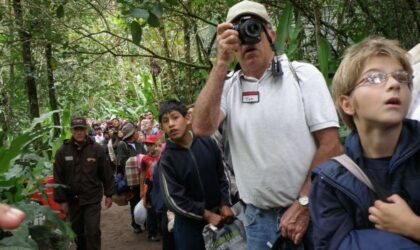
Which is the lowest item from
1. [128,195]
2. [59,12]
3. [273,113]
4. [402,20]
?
[128,195]

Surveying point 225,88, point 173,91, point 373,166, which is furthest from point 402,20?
point 173,91

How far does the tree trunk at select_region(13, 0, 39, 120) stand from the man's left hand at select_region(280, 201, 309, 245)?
13.6ft

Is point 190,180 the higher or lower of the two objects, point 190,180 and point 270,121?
the lower

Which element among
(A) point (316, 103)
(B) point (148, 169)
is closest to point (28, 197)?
(B) point (148, 169)

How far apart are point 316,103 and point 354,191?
0.71 metres

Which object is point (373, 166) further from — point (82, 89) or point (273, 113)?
point (82, 89)

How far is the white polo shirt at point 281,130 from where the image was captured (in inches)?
82.0

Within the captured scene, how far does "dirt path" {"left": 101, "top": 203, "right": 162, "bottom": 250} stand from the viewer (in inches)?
261

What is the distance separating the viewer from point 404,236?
1355mm

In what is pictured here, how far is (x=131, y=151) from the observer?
25.7 feet

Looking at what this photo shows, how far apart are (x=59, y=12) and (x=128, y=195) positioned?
3.75 metres

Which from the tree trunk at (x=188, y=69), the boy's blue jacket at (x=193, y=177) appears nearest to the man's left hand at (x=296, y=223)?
the boy's blue jacket at (x=193, y=177)

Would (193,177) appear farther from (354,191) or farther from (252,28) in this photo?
(354,191)

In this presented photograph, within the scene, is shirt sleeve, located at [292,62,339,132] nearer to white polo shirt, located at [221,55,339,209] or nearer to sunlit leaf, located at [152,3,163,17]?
white polo shirt, located at [221,55,339,209]
